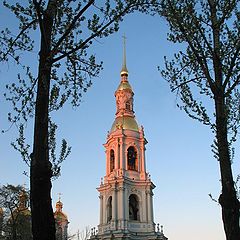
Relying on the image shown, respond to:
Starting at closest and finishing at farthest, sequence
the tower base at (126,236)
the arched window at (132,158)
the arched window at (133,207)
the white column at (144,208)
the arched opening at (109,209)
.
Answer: the tower base at (126,236)
the white column at (144,208)
the arched opening at (109,209)
the arched window at (133,207)
the arched window at (132,158)

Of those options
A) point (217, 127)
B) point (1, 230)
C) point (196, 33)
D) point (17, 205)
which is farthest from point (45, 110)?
point (1, 230)

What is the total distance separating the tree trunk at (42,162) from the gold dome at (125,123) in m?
39.7

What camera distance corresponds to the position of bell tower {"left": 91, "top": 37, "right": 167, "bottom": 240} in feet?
151

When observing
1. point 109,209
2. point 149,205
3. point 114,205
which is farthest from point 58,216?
point 149,205

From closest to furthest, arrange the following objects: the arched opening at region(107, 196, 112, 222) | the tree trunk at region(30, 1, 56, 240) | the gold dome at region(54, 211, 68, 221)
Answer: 1. the tree trunk at region(30, 1, 56, 240)
2. the arched opening at region(107, 196, 112, 222)
3. the gold dome at region(54, 211, 68, 221)

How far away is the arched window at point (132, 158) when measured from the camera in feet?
166

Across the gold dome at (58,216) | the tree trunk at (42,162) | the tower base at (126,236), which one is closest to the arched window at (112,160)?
the tower base at (126,236)

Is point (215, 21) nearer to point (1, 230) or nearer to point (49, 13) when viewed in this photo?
point (49, 13)

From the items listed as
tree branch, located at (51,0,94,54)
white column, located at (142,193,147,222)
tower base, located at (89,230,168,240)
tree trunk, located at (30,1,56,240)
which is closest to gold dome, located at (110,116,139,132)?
white column, located at (142,193,147,222)

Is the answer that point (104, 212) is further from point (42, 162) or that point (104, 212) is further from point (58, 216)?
point (42, 162)

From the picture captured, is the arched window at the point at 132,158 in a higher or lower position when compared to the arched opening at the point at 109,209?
higher

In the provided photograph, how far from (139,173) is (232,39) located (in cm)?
3714

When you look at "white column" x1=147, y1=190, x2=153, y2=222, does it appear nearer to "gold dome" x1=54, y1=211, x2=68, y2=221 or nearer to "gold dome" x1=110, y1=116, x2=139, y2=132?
"gold dome" x1=110, y1=116, x2=139, y2=132

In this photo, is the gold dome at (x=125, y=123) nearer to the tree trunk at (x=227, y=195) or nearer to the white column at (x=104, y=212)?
the white column at (x=104, y=212)
